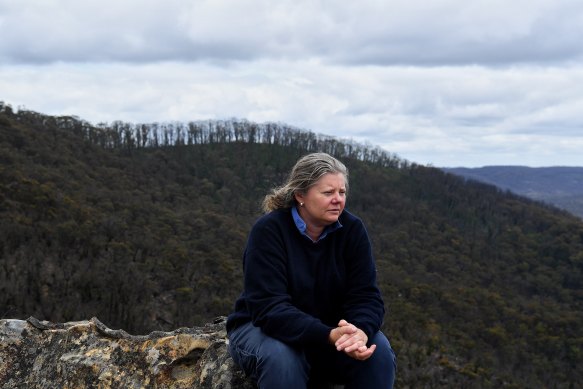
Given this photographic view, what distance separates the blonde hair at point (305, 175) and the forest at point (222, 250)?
1851 cm

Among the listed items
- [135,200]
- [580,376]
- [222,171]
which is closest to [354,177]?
[222,171]

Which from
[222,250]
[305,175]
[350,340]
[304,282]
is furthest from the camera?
[222,250]

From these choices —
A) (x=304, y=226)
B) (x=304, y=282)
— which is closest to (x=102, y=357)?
(x=304, y=282)

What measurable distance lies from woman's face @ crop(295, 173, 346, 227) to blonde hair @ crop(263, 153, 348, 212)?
3 cm

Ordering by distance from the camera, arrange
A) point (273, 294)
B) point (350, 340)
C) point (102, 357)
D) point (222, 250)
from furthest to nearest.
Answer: point (222, 250), point (102, 357), point (273, 294), point (350, 340)

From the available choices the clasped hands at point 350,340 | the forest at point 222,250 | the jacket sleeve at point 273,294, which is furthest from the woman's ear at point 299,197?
the forest at point 222,250

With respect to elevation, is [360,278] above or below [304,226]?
below

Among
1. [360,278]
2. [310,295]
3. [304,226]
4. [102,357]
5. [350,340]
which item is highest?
[304,226]

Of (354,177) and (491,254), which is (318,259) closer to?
(491,254)

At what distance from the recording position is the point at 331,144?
410ft

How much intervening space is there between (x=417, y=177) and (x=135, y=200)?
→ 7181 centimetres

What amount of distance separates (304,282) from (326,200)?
50cm

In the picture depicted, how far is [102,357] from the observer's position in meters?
4.12

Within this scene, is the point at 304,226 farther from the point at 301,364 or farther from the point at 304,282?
the point at 301,364
